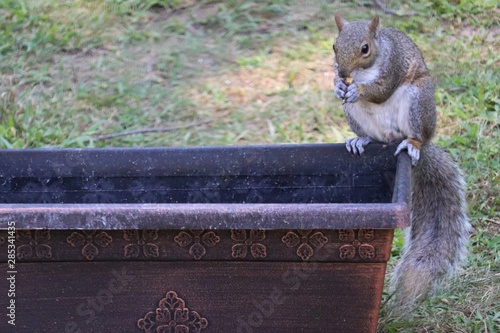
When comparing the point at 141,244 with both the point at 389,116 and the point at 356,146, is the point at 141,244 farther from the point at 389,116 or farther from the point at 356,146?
the point at 389,116

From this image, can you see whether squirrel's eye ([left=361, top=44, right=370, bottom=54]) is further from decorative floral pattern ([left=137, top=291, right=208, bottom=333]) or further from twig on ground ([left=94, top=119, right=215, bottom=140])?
twig on ground ([left=94, top=119, right=215, bottom=140])

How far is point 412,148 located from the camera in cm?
231

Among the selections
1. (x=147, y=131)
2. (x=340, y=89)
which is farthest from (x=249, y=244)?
(x=147, y=131)

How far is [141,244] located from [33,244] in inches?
9.6

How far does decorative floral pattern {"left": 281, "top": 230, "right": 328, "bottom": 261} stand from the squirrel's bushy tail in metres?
0.62

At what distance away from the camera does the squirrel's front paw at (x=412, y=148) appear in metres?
2.24

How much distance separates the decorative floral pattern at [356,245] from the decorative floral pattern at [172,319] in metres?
0.38

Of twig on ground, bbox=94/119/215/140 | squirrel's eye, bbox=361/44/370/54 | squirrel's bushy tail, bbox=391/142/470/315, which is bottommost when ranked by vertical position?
twig on ground, bbox=94/119/215/140

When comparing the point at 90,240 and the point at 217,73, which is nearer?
the point at 90,240

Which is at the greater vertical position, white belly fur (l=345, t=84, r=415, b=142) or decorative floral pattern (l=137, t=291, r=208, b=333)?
white belly fur (l=345, t=84, r=415, b=142)

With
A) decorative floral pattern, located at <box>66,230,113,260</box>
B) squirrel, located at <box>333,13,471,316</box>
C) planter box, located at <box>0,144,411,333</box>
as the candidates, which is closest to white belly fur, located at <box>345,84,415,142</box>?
squirrel, located at <box>333,13,471,316</box>

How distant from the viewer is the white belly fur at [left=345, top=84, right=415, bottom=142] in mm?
2434

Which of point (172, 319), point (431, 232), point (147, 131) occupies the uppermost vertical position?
point (172, 319)

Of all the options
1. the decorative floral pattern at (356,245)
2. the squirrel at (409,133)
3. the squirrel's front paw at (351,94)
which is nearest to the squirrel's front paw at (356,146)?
the squirrel at (409,133)
